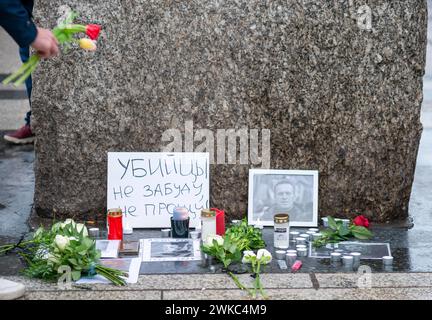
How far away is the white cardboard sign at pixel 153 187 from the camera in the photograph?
5176 millimetres

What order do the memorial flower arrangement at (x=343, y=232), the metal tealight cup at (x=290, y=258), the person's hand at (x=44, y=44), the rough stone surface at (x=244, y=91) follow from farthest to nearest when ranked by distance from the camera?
the rough stone surface at (x=244, y=91), the memorial flower arrangement at (x=343, y=232), the metal tealight cup at (x=290, y=258), the person's hand at (x=44, y=44)

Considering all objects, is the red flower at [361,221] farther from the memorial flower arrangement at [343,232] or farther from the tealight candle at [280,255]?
the tealight candle at [280,255]

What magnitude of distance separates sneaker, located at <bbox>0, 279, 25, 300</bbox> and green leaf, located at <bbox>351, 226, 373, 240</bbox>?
169 centimetres

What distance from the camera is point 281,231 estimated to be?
480cm

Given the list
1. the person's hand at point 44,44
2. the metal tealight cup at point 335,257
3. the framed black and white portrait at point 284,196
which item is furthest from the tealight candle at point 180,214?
the person's hand at point 44,44

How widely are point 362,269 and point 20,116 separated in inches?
144

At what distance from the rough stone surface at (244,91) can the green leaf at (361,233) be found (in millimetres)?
286

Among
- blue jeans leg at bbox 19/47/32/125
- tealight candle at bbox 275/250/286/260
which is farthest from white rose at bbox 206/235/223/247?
blue jeans leg at bbox 19/47/32/125

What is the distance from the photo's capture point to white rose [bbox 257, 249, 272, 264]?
4.51 metres

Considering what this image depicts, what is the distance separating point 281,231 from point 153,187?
77 centimetres

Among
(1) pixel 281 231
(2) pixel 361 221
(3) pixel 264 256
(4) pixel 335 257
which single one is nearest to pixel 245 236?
(1) pixel 281 231

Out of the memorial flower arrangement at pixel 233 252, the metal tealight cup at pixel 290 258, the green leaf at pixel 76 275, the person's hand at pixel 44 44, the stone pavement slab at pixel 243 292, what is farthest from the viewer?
the metal tealight cup at pixel 290 258

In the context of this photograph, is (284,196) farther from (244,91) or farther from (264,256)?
(264,256)
